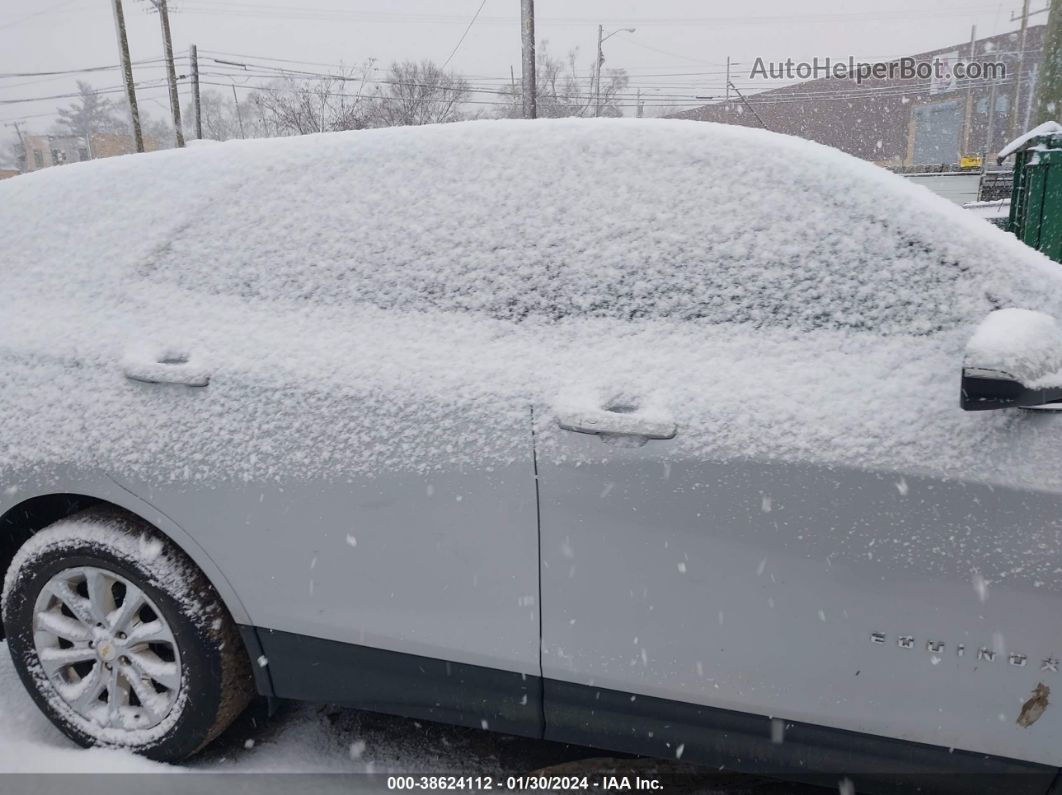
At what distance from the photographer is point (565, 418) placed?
1.65 metres

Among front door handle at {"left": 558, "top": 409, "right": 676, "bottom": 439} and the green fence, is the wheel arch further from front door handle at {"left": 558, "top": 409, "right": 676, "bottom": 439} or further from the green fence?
the green fence

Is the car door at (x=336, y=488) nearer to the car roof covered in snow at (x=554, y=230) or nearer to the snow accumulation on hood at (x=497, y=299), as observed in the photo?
the snow accumulation on hood at (x=497, y=299)

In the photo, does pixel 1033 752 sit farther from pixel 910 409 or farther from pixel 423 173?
pixel 423 173

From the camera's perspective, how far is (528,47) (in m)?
17.2

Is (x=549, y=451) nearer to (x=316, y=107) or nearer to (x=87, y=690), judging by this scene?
(x=87, y=690)

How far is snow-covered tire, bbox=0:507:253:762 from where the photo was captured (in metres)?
2.00

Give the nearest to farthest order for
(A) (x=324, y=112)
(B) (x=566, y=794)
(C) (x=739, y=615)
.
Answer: (C) (x=739, y=615) → (B) (x=566, y=794) → (A) (x=324, y=112)

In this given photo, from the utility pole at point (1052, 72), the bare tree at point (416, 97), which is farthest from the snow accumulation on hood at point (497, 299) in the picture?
the bare tree at point (416, 97)

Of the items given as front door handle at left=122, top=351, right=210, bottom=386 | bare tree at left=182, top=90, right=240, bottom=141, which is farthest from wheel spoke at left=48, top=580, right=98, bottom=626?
bare tree at left=182, top=90, right=240, bottom=141

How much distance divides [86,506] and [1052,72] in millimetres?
11270

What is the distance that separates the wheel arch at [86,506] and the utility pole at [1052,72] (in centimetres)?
1095

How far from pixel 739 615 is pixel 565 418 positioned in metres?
0.55

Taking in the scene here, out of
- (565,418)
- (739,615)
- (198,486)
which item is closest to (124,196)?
(198,486)

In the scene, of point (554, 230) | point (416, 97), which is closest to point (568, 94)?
point (416, 97)
